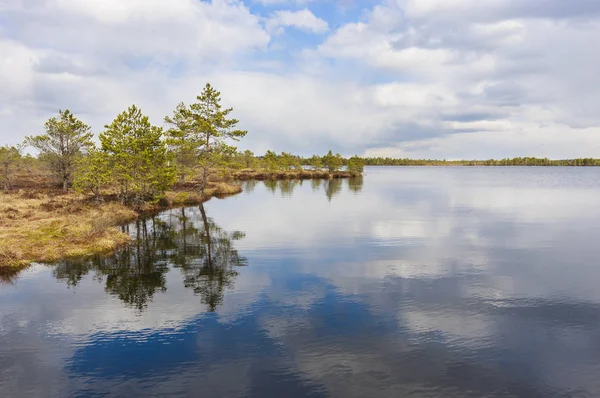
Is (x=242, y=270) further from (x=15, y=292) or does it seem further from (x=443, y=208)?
(x=443, y=208)

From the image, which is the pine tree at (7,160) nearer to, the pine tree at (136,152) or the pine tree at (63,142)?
the pine tree at (63,142)

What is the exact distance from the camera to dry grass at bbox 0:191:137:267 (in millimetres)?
32562

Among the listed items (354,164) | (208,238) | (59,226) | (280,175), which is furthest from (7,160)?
(354,164)

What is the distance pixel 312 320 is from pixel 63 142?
72302mm

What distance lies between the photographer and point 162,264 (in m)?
32.8

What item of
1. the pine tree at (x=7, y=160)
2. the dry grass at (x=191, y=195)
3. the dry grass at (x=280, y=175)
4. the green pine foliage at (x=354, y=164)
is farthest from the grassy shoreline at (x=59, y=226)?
the green pine foliage at (x=354, y=164)

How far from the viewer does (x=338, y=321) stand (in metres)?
20.8

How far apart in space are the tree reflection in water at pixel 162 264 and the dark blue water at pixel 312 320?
0.65 feet

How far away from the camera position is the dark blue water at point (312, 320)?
50.9 feet

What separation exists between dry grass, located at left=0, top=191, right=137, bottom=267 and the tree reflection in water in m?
2.05

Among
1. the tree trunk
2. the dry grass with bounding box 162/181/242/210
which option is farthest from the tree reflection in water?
the dry grass with bounding box 162/181/242/210

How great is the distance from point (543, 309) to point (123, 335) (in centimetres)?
2418

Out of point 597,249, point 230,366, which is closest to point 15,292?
point 230,366

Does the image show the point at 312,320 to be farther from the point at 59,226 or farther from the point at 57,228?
the point at 59,226
